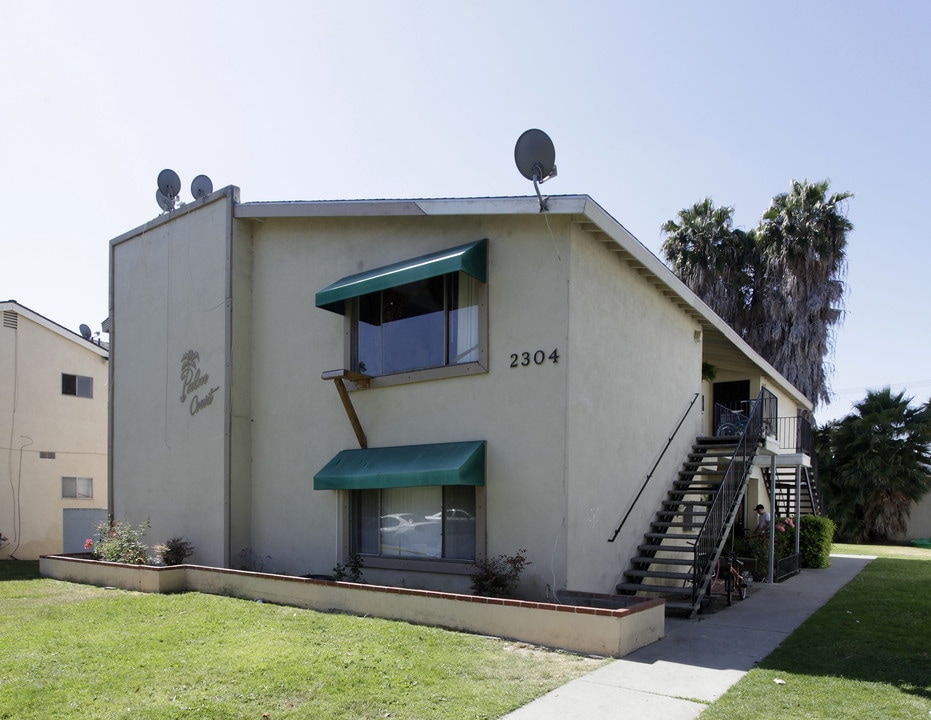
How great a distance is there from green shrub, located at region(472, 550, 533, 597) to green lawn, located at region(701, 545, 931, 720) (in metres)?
3.38

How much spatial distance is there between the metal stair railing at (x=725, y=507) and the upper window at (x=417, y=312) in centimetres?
431

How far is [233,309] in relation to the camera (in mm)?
14219

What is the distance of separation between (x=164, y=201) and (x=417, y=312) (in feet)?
24.7

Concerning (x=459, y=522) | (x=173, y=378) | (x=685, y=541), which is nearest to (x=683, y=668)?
(x=459, y=522)

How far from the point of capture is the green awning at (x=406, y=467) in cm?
1055

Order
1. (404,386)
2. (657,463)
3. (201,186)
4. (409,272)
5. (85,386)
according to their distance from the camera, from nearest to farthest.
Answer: (409,272)
(404,386)
(657,463)
(201,186)
(85,386)

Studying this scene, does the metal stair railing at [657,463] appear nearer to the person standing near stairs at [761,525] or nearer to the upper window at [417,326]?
the person standing near stairs at [761,525]

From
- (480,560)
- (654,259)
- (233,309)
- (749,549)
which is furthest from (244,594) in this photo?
(749,549)

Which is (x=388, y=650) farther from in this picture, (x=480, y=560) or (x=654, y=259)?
(x=654, y=259)

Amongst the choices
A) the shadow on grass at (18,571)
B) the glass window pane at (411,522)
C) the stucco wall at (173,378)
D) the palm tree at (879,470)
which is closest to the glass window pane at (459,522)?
the glass window pane at (411,522)

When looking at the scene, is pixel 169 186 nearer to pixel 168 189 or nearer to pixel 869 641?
pixel 168 189

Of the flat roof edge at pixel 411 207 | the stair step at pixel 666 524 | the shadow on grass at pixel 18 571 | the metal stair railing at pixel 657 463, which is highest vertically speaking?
the flat roof edge at pixel 411 207

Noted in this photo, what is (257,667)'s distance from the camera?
7160mm

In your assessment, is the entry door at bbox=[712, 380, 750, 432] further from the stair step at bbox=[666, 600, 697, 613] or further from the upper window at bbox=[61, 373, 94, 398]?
the upper window at bbox=[61, 373, 94, 398]
